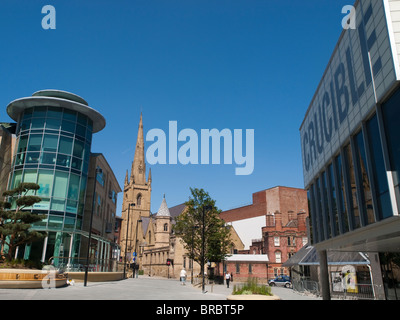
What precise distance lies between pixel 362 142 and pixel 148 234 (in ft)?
295

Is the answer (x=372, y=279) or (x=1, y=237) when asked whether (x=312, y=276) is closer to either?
(x=372, y=279)

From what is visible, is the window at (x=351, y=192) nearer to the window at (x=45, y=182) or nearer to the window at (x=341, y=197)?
the window at (x=341, y=197)

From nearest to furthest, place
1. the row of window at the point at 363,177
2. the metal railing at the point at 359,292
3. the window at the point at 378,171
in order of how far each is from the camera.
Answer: the row of window at the point at 363,177
the window at the point at 378,171
the metal railing at the point at 359,292

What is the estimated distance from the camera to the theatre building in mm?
12836

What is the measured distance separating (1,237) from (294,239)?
50.0 meters

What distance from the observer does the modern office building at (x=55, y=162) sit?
30.5m

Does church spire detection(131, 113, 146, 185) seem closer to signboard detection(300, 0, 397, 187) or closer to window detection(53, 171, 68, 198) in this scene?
window detection(53, 171, 68, 198)

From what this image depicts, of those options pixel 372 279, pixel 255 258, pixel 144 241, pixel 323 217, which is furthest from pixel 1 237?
pixel 144 241

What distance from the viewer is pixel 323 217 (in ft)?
73.9

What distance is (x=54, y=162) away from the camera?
31.8m

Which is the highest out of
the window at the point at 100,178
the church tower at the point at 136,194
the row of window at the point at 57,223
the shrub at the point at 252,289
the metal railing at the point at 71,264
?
the church tower at the point at 136,194

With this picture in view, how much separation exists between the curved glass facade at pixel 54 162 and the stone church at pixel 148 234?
28223 mm

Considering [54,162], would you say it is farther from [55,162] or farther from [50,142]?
[50,142]

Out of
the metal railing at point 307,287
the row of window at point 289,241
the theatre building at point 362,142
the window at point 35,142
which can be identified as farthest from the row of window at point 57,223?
the row of window at point 289,241
